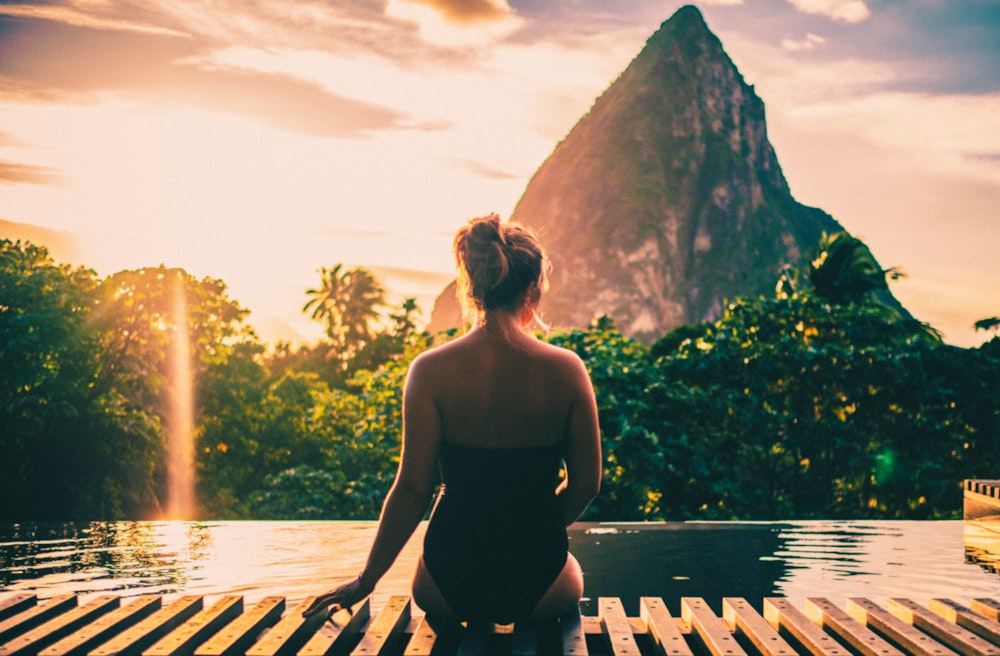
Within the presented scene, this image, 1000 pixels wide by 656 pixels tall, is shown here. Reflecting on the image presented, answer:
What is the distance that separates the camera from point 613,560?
720 cm

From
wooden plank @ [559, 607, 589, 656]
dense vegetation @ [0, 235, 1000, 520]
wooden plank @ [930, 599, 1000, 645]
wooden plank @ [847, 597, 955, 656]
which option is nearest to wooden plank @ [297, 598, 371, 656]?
wooden plank @ [559, 607, 589, 656]

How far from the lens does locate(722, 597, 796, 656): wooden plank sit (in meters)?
3.05

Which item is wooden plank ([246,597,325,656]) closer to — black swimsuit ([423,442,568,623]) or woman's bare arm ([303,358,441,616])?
woman's bare arm ([303,358,441,616])

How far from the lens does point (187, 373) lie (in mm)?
23656

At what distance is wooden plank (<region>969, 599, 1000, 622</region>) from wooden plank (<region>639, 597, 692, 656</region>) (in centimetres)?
121

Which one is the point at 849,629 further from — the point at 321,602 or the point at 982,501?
the point at 982,501

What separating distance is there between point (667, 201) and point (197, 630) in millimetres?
103320

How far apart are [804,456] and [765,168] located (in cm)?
10532

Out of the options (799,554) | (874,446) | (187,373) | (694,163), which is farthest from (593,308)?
(799,554)

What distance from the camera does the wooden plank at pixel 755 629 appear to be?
10.0ft

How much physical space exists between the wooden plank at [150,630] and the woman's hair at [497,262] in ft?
5.15

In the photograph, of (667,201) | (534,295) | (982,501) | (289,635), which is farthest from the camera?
(667,201)

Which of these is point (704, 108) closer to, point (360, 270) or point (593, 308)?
point (593, 308)

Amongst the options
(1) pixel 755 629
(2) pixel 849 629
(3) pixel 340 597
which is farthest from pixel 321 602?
(2) pixel 849 629
